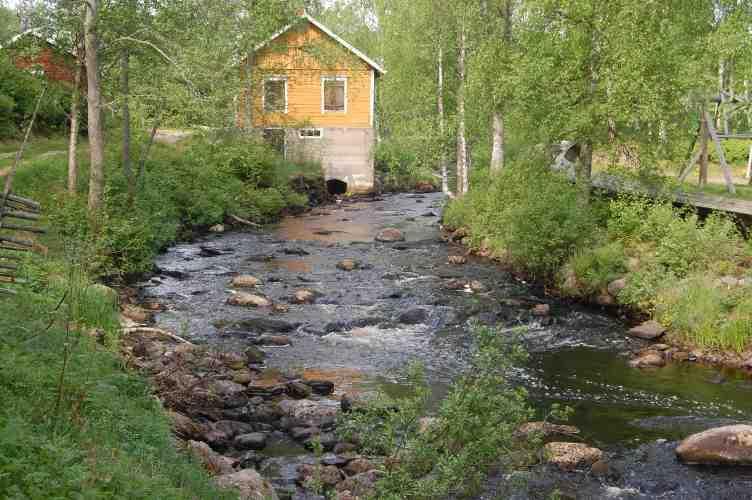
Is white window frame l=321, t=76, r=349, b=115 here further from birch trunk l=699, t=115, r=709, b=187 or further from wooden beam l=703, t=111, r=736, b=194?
wooden beam l=703, t=111, r=736, b=194

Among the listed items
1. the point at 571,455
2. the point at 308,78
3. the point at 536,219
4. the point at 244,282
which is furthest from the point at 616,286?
the point at 308,78

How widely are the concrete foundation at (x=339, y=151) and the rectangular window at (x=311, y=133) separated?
62mm

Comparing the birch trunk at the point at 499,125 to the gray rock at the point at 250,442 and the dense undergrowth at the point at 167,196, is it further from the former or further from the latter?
the gray rock at the point at 250,442

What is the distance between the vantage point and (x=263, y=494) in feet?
26.4

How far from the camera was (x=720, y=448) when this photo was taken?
10.0m

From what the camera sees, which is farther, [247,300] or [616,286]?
[616,286]

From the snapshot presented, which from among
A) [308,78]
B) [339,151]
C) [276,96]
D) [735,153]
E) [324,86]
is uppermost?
[308,78]

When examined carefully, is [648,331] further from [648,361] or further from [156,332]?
[156,332]

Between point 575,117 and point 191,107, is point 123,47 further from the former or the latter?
point 575,117

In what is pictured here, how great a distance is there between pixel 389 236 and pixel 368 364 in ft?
42.3

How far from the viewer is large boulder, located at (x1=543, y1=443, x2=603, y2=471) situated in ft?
32.4

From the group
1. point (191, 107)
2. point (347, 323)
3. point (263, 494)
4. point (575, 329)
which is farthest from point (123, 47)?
point (263, 494)

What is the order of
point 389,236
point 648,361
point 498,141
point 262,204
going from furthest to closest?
point 262,204 < point 498,141 < point 389,236 < point 648,361

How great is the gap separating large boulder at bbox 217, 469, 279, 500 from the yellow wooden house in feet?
94.0
